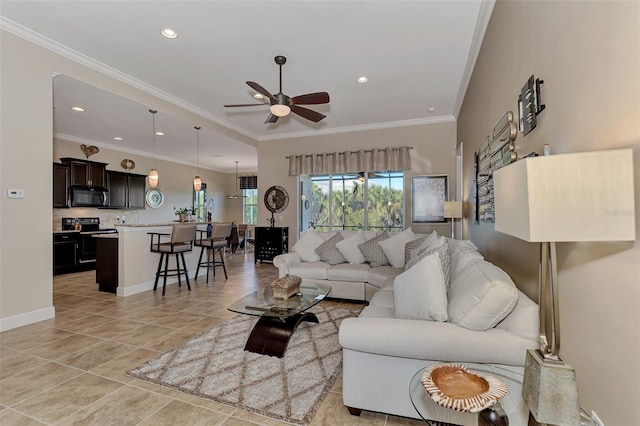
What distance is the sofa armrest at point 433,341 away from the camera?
4.89 feet

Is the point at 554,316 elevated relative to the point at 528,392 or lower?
elevated

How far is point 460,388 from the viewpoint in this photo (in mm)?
1159

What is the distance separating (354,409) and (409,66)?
3.70 m

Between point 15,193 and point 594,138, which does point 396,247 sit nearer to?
point 594,138

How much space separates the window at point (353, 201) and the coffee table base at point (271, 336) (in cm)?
386

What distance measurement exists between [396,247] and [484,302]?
2629mm

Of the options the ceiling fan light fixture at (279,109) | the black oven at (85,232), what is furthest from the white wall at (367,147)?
the black oven at (85,232)

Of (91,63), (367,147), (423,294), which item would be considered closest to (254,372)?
(423,294)

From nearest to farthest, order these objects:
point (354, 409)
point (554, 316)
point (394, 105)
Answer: point (554, 316) → point (354, 409) → point (394, 105)

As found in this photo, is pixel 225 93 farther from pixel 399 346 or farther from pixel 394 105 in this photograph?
pixel 399 346

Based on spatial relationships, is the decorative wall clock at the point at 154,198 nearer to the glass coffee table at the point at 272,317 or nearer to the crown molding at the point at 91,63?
the crown molding at the point at 91,63

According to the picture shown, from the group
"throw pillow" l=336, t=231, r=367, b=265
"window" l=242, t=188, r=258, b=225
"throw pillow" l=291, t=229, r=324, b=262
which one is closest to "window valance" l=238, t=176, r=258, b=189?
"window" l=242, t=188, r=258, b=225

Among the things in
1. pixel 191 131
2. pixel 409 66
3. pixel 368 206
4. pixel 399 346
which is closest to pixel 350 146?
pixel 368 206

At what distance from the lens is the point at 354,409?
182 centimetres
